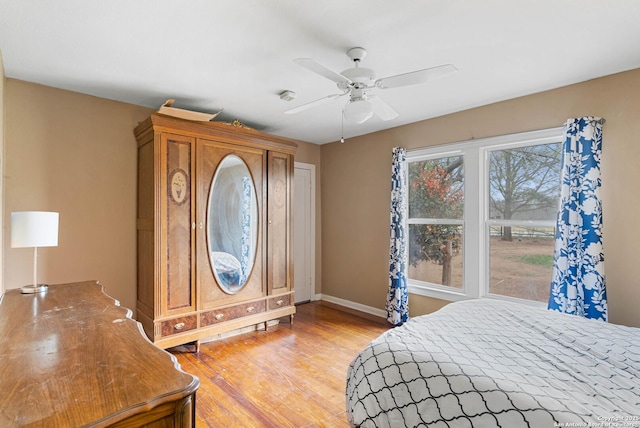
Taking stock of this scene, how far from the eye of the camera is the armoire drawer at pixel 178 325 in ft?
9.86

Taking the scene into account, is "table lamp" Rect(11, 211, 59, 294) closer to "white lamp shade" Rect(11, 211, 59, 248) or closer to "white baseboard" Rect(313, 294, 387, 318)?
"white lamp shade" Rect(11, 211, 59, 248)

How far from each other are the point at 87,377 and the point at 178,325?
2.28 m

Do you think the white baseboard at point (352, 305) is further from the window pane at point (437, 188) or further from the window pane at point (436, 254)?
the window pane at point (437, 188)

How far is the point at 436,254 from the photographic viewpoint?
3879 millimetres

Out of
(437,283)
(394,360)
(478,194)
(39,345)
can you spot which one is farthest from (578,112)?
(39,345)

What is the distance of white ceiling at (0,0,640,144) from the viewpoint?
178 centimetres

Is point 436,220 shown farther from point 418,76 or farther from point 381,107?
point 418,76

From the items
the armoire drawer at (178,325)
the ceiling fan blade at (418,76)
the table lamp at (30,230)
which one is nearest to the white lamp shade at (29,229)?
the table lamp at (30,230)

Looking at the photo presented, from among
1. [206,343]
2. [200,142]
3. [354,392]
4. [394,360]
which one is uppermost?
[200,142]

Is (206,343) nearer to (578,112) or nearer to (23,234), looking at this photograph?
(23,234)

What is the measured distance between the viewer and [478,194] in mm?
3457

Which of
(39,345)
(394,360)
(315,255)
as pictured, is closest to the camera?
(39,345)

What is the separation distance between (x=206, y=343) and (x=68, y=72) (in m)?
2.74

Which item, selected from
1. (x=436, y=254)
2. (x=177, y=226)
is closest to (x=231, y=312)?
(x=177, y=226)
